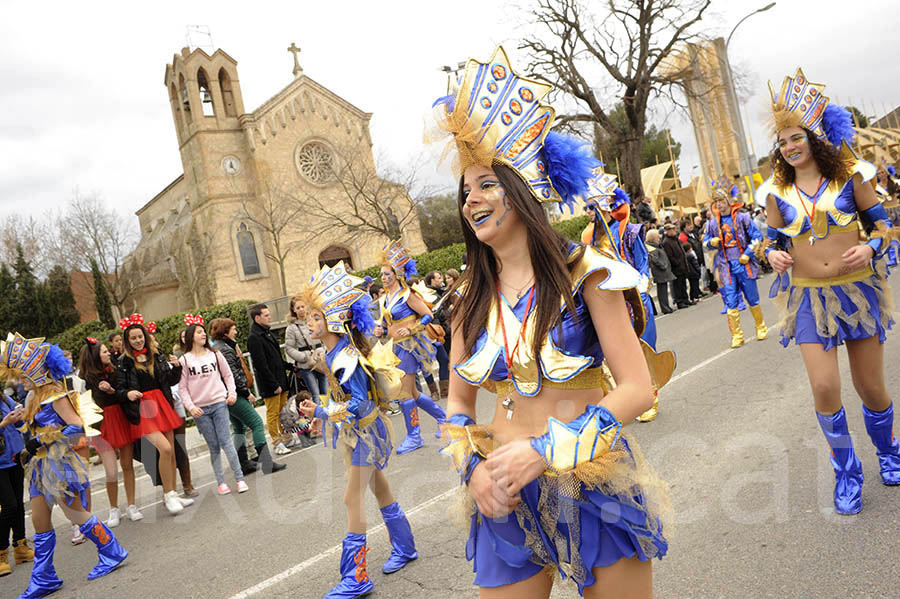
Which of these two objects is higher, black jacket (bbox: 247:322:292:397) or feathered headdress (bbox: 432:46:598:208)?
feathered headdress (bbox: 432:46:598:208)

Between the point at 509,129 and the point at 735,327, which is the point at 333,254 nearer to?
the point at 735,327

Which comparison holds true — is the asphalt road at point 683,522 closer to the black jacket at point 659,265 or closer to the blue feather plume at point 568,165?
the blue feather plume at point 568,165

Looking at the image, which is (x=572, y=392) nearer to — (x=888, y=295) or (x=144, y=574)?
(x=888, y=295)

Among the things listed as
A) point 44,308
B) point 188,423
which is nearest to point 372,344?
point 188,423

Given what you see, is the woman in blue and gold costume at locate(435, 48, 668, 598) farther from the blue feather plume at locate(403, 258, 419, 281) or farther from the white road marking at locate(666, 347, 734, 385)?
the blue feather plume at locate(403, 258, 419, 281)

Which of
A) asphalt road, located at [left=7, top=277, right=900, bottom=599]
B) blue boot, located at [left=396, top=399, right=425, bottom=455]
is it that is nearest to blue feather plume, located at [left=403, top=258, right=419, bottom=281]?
blue boot, located at [left=396, top=399, right=425, bottom=455]

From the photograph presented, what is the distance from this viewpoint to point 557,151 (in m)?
2.30

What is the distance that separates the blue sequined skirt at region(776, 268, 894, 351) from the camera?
3.87 metres

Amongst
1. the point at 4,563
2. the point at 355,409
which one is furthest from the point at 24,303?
the point at 355,409

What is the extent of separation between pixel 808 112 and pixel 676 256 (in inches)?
467

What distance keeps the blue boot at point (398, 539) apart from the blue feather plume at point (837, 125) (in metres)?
3.62

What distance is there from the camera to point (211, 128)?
1513 inches

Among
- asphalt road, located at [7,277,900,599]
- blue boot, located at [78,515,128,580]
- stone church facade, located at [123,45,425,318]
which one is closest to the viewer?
asphalt road, located at [7,277,900,599]

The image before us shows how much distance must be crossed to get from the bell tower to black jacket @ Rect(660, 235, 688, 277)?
1122 inches
